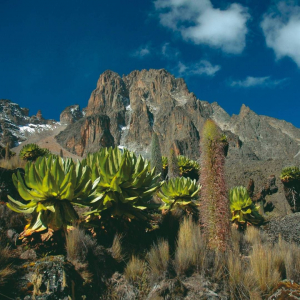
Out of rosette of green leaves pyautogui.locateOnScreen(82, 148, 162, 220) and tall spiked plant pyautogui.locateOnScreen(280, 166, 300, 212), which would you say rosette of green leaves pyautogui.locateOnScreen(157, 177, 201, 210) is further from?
tall spiked plant pyautogui.locateOnScreen(280, 166, 300, 212)

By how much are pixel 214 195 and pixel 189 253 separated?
3.93 feet

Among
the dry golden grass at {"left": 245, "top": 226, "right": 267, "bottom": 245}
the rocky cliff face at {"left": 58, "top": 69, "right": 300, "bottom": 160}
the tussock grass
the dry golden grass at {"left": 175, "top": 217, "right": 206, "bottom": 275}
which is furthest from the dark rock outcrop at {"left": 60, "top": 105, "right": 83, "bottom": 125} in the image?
the tussock grass

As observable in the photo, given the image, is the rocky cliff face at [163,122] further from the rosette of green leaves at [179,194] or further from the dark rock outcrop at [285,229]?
the rosette of green leaves at [179,194]

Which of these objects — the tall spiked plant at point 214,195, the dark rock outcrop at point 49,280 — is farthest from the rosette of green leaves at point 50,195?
the tall spiked plant at point 214,195

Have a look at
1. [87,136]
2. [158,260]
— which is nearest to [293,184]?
[158,260]

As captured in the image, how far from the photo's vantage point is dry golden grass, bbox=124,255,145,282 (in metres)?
3.43

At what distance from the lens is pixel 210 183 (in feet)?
15.4

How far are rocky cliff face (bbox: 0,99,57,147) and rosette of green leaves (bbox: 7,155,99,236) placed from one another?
131m

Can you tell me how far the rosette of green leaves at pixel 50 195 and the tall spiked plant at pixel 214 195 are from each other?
2.10m

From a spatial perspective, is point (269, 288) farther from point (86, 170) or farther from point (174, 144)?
point (174, 144)

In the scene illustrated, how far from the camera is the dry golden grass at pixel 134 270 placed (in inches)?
135

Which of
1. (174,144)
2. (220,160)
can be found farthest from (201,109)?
(220,160)

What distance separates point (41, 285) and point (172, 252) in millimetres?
2124

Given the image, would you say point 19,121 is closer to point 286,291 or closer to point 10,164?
point 10,164
